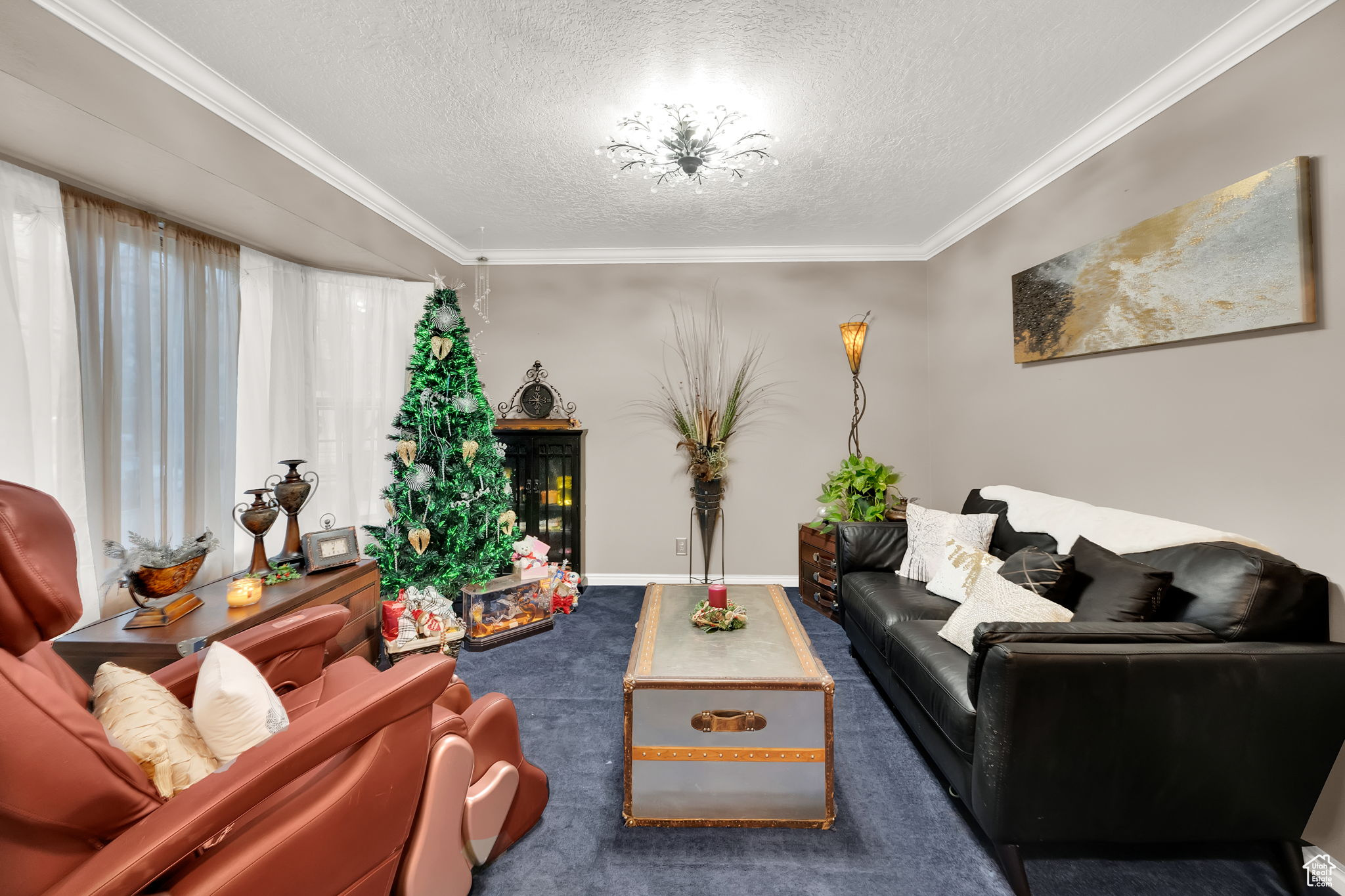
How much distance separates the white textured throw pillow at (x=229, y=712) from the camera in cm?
113

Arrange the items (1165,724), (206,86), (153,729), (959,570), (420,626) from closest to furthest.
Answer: (153,729), (1165,724), (206,86), (959,570), (420,626)

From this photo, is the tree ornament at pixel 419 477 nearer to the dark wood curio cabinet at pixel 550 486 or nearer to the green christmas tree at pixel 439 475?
the green christmas tree at pixel 439 475

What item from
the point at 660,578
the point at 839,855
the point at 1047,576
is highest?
the point at 1047,576

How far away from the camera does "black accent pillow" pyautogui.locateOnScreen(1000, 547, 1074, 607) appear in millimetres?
1930

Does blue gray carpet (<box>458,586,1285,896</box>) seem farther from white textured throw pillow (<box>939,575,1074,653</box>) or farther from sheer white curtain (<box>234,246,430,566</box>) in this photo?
sheer white curtain (<box>234,246,430,566</box>)

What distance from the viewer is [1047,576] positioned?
1.94 metres

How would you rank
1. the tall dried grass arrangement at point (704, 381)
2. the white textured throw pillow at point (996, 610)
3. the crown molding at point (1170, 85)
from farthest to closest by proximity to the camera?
the tall dried grass arrangement at point (704, 381)
the white textured throw pillow at point (996, 610)
the crown molding at point (1170, 85)

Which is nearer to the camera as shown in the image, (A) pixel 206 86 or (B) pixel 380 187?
(A) pixel 206 86

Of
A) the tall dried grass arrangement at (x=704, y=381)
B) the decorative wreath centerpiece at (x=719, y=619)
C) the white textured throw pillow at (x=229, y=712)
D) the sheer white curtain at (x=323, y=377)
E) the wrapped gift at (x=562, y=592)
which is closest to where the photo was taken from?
the white textured throw pillow at (x=229, y=712)

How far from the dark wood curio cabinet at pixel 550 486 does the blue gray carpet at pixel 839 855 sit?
193 cm

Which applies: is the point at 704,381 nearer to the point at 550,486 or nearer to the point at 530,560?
the point at 550,486

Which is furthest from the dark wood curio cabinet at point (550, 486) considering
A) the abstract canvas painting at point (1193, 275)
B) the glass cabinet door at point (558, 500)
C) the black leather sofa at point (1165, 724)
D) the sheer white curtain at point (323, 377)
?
the abstract canvas painting at point (1193, 275)

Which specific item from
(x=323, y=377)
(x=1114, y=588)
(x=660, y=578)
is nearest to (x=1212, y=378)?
(x=1114, y=588)

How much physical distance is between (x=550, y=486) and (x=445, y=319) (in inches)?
56.7
